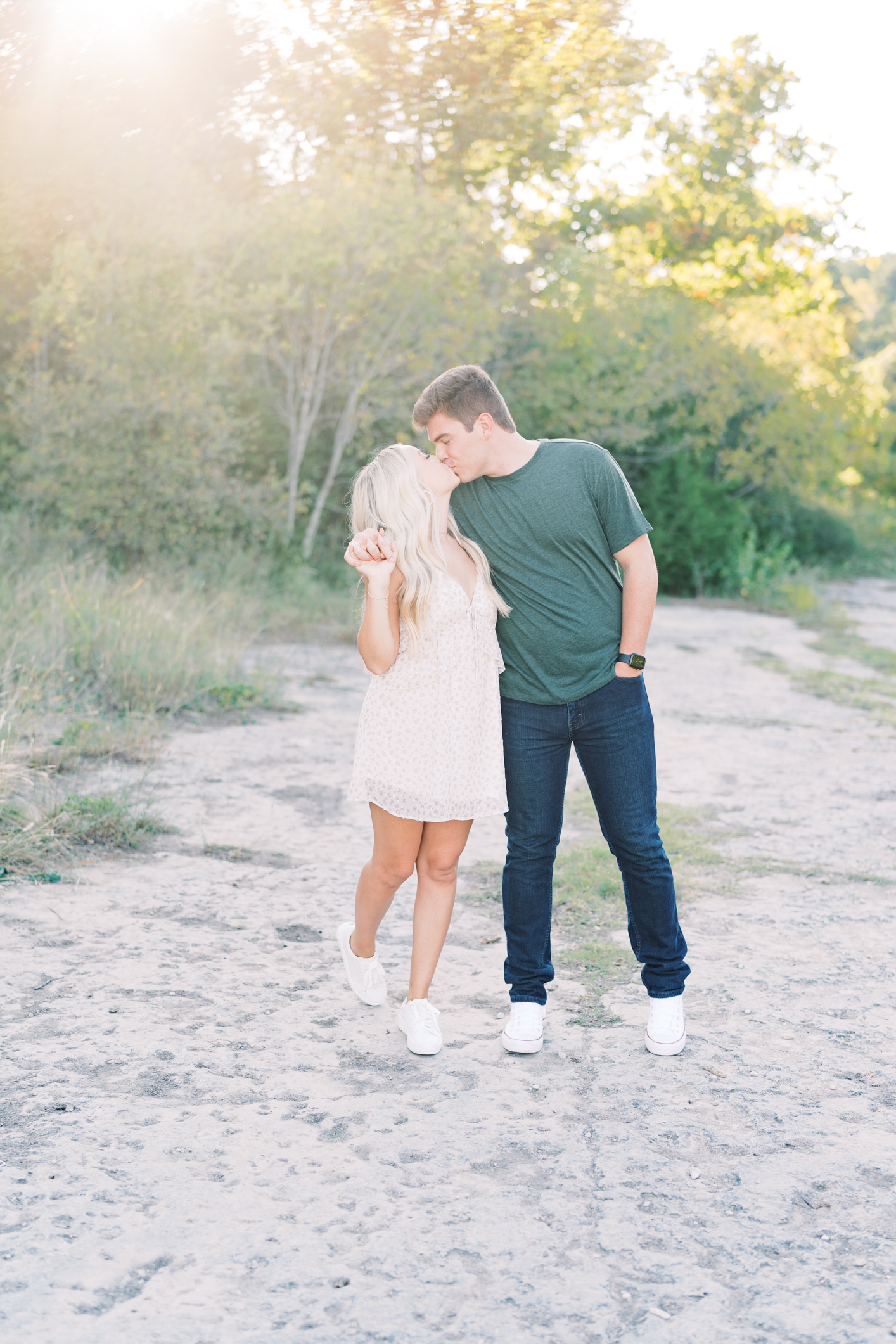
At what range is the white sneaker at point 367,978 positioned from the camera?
12.1 feet

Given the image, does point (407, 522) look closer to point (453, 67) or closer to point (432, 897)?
point (432, 897)

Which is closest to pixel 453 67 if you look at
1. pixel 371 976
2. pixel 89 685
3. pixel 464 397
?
pixel 464 397

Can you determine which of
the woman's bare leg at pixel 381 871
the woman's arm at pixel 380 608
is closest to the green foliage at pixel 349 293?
the woman's arm at pixel 380 608

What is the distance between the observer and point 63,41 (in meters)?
5.37

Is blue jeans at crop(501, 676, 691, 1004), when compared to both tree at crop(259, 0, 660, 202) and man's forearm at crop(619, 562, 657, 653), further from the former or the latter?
tree at crop(259, 0, 660, 202)

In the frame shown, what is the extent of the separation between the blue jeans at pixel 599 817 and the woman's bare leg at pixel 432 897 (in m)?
0.16

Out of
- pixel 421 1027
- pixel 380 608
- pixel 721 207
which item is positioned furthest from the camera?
pixel 721 207

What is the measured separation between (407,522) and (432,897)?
1097 mm

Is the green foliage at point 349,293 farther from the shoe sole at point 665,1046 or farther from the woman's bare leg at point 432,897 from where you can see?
the shoe sole at point 665,1046

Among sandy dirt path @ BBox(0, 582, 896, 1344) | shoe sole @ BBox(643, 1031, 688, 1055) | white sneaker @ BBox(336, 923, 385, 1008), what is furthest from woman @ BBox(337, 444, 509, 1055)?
shoe sole @ BBox(643, 1031, 688, 1055)

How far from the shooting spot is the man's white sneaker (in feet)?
11.0

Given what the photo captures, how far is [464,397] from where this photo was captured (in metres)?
3.22

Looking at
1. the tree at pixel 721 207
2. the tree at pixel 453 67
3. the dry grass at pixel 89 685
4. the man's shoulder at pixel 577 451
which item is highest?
the tree at pixel 721 207

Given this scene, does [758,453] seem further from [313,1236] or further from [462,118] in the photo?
[313,1236]
